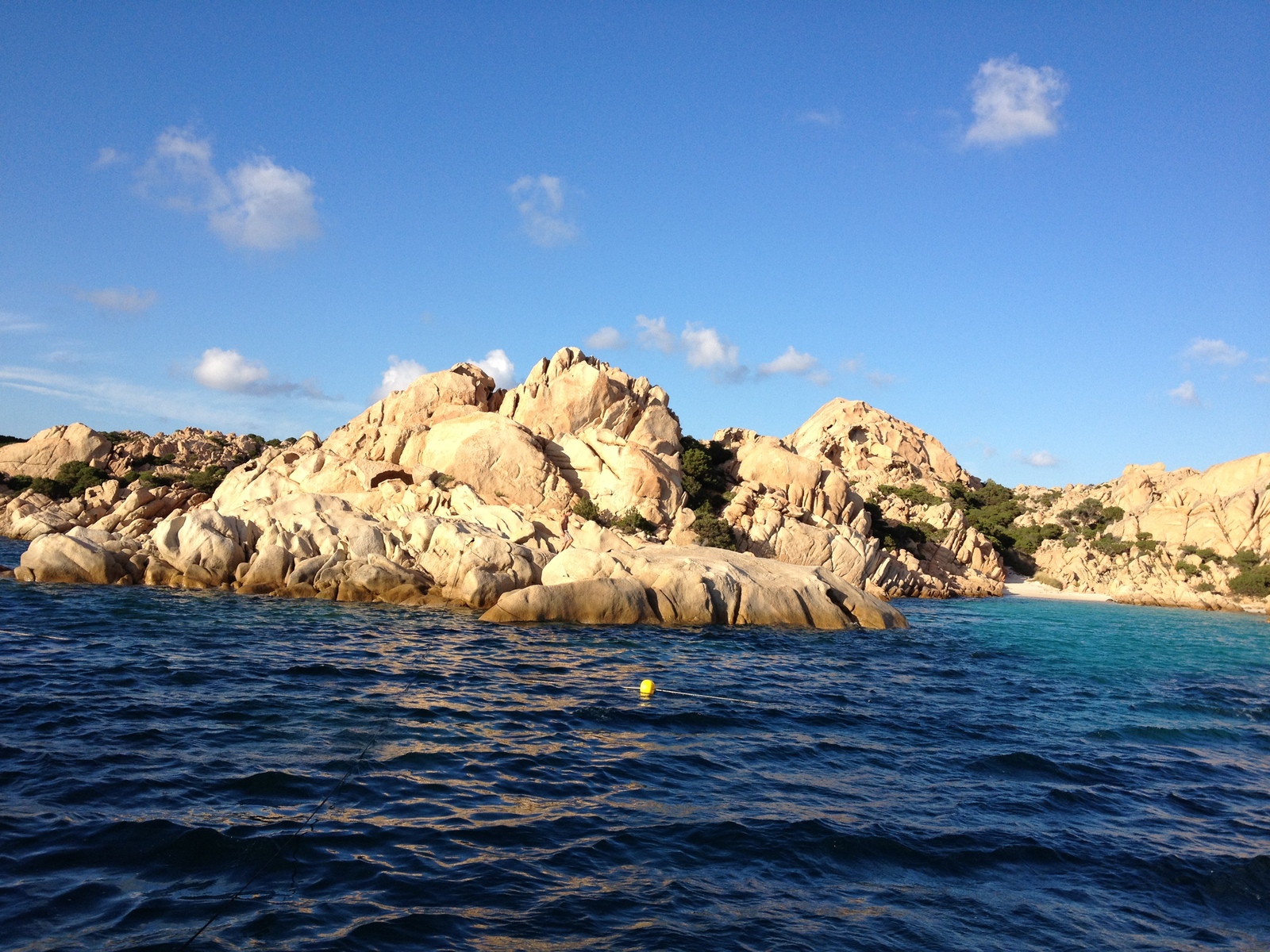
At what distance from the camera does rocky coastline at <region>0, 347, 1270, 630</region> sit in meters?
30.9

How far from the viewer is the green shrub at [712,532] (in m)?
42.0

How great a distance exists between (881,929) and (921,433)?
313 ft

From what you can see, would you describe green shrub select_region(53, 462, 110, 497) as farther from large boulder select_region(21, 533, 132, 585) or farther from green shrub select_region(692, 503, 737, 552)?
green shrub select_region(692, 503, 737, 552)

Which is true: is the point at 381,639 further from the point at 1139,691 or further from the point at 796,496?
the point at 796,496

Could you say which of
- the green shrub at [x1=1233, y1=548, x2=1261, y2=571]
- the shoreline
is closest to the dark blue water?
the shoreline

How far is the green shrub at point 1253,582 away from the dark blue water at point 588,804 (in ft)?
149

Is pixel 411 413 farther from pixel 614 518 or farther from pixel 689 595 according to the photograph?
pixel 689 595

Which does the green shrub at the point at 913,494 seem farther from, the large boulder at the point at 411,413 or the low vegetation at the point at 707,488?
the large boulder at the point at 411,413

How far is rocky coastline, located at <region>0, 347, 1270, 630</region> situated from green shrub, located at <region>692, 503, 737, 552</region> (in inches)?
6.3

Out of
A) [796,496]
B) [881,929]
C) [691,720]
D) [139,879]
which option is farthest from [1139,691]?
[796,496]

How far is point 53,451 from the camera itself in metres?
70.6

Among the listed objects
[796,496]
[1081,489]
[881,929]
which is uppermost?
[1081,489]

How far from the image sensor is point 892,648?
26.8 metres

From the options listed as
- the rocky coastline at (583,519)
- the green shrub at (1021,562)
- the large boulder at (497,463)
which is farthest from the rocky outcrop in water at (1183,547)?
the large boulder at (497,463)
